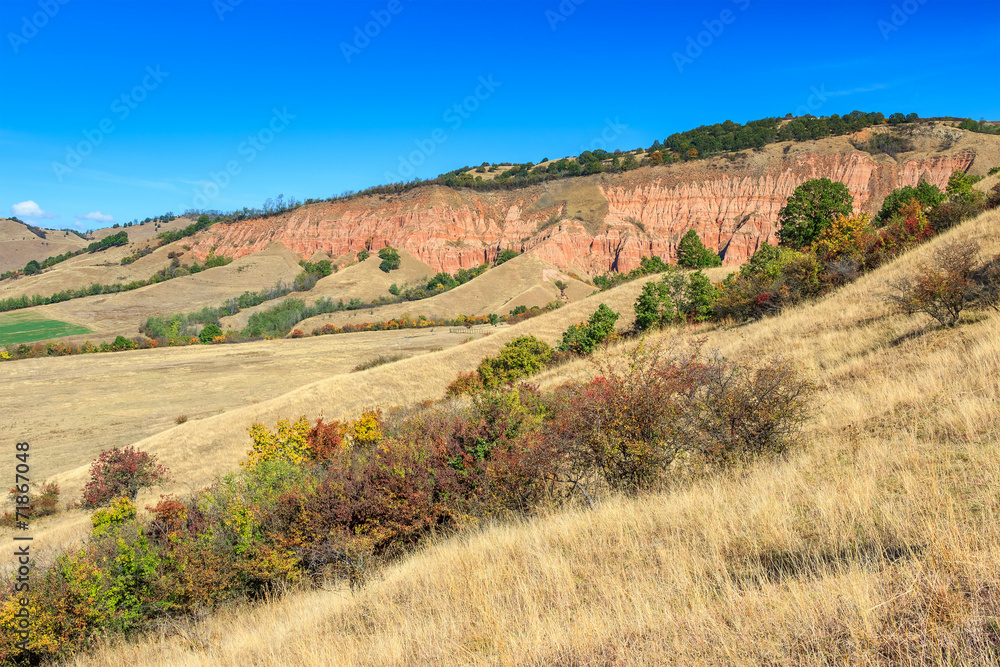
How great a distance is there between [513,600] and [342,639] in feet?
5.39

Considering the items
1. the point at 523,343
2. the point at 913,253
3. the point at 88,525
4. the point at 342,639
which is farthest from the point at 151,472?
the point at 913,253

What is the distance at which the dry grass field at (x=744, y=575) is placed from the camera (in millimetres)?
2906

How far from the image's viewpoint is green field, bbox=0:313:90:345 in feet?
238

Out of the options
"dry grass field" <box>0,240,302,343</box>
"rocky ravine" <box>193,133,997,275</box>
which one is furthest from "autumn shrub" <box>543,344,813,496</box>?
"rocky ravine" <box>193,133,997,275</box>

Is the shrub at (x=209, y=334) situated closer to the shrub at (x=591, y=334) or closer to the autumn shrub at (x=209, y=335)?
the autumn shrub at (x=209, y=335)

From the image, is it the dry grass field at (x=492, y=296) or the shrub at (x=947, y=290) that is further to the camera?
the dry grass field at (x=492, y=296)

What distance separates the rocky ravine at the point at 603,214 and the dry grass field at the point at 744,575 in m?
95.8

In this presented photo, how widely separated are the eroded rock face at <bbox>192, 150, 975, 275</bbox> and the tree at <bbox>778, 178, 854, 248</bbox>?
51428 millimetres

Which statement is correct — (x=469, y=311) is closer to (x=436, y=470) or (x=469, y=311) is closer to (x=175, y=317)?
(x=175, y=317)

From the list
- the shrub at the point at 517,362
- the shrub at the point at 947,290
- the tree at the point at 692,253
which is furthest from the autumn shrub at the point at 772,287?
the tree at the point at 692,253

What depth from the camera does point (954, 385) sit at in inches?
282

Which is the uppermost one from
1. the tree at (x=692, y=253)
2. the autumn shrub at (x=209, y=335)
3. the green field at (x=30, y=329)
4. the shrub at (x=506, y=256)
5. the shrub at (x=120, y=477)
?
the shrub at (x=506, y=256)

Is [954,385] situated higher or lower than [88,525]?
higher

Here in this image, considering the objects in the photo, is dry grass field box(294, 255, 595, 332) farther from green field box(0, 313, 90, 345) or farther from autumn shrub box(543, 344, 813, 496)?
autumn shrub box(543, 344, 813, 496)
